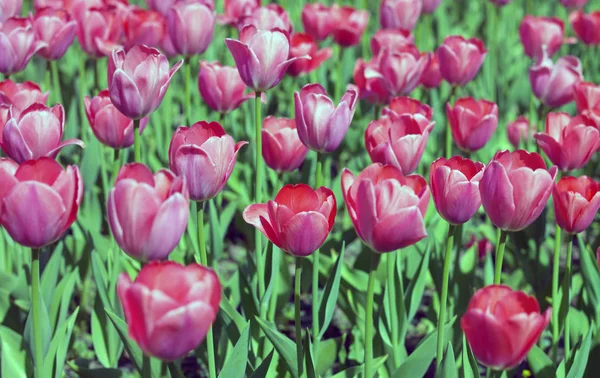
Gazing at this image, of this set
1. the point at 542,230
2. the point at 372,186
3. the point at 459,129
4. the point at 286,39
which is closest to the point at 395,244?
the point at 372,186

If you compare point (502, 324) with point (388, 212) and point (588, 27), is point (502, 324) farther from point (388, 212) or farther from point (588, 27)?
point (588, 27)

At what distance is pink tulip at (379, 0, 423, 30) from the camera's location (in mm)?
2854

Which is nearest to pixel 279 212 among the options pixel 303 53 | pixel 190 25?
pixel 190 25

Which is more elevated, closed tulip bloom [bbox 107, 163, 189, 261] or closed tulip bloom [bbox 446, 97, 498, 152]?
closed tulip bloom [bbox 107, 163, 189, 261]

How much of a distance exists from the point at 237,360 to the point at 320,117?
1.52 feet

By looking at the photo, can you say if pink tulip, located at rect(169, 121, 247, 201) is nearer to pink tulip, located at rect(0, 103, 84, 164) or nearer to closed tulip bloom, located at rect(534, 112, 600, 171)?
pink tulip, located at rect(0, 103, 84, 164)

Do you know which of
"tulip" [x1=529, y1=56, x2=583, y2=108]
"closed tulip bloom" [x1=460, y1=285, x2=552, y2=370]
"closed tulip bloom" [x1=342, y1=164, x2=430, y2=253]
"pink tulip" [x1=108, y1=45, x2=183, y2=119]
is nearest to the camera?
"closed tulip bloom" [x1=460, y1=285, x2=552, y2=370]

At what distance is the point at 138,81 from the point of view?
1399mm

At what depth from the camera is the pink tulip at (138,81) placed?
139cm

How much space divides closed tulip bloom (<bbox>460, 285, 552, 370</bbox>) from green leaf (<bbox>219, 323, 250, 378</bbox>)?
15.3 inches

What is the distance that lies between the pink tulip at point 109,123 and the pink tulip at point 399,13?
1.39 meters

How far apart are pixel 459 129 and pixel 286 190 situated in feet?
2.42

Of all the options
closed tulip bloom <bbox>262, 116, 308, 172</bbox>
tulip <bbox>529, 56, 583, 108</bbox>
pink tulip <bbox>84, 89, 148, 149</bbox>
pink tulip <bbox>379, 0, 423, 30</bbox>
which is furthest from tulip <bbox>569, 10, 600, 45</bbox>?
pink tulip <bbox>84, 89, 148, 149</bbox>

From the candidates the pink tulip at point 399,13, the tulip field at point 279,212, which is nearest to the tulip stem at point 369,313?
the tulip field at point 279,212
